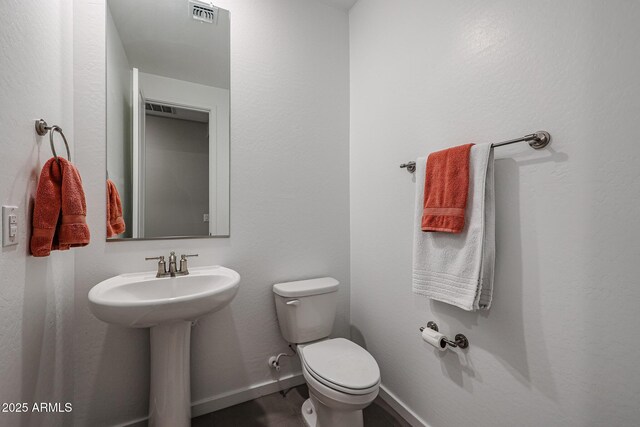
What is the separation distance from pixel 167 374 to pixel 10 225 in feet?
2.69

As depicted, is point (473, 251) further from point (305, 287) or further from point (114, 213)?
point (114, 213)

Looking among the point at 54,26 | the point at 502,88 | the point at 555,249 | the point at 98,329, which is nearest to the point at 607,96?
the point at 502,88

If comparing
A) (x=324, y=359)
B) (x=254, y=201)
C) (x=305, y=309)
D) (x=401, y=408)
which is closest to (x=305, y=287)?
(x=305, y=309)

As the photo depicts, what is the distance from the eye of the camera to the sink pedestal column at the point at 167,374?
3.87 feet

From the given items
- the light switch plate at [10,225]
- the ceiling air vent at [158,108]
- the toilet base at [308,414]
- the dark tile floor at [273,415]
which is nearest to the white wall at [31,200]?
the light switch plate at [10,225]

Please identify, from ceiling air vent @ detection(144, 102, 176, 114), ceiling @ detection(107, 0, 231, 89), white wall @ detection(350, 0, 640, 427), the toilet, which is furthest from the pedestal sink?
ceiling @ detection(107, 0, 231, 89)

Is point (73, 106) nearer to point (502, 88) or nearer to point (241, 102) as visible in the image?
point (241, 102)

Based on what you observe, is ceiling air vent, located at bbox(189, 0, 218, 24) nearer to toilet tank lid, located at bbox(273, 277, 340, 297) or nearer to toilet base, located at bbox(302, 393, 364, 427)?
toilet tank lid, located at bbox(273, 277, 340, 297)

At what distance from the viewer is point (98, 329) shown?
1279 mm

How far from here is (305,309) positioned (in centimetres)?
A: 153

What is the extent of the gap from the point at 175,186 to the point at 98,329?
77cm

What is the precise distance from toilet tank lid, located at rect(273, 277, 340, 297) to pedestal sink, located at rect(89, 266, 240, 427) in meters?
0.33

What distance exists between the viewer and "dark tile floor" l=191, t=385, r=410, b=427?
1.41 m

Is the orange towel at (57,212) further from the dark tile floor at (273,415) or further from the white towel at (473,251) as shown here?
the white towel at (473,251)
